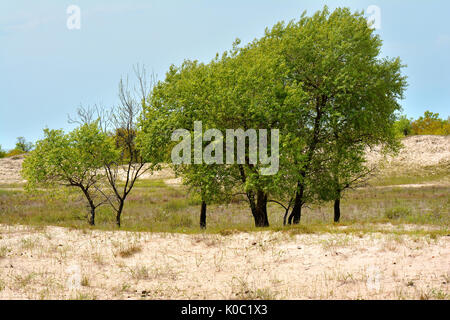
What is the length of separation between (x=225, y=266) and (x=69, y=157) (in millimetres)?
18420

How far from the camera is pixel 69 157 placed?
91.2 feet

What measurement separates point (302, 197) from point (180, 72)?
1356 centimetres

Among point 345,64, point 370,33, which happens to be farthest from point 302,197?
point 370,33

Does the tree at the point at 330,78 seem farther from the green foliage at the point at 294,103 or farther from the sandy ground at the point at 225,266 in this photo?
the sandy ground at the point at 225,266

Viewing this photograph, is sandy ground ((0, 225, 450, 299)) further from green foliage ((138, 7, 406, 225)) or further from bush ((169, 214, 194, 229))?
bush ((169, 214, 194, 229))

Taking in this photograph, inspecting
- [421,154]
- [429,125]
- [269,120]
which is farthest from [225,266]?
[429,125]

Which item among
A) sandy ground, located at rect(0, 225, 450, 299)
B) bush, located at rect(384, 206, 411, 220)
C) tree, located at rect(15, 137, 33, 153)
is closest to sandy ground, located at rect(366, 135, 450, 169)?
bush, located at rect(384, 206, 411, 220)

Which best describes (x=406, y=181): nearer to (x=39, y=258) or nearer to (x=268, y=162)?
(x=268, y=162)

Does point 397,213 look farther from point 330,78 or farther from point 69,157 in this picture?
point 69,157

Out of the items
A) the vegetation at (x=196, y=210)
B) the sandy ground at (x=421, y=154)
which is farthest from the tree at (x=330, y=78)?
the sandy ground at (x=421, y=154)

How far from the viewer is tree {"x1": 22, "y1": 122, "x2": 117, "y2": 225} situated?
89.6 feet

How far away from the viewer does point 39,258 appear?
14930mm

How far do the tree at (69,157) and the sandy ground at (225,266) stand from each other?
993 cm

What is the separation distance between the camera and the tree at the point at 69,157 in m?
27.3
